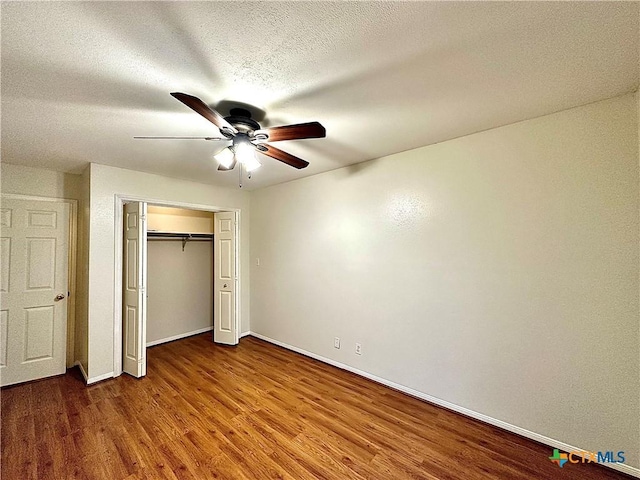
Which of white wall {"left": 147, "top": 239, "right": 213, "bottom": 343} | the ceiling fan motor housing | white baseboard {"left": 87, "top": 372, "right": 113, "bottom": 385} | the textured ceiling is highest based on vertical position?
the textured ceiling

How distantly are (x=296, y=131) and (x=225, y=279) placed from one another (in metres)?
3.17

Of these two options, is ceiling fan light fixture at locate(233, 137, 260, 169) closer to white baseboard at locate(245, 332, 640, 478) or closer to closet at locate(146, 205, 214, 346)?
white baseboard at locate(245, 332, 640, 478)

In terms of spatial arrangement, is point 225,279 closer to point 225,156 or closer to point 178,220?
point 178,220

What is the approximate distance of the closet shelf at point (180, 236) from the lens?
4.11 meters

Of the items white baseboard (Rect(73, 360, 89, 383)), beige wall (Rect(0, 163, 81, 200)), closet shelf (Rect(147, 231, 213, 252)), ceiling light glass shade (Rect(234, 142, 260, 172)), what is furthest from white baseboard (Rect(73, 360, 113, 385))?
ceiling light glass shade (Rect(234, 142, 260, 172))

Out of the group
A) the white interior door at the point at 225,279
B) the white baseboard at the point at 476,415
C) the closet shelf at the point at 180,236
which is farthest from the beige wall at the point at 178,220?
the white baseboard at the point at 476,415

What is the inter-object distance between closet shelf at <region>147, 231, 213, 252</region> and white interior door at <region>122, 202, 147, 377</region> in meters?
0.80

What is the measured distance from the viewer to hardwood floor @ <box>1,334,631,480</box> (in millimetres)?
1809

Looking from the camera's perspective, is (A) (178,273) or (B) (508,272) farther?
(A) (178,273)

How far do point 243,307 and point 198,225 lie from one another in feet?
5.53

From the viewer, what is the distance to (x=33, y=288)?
3129 millimetres

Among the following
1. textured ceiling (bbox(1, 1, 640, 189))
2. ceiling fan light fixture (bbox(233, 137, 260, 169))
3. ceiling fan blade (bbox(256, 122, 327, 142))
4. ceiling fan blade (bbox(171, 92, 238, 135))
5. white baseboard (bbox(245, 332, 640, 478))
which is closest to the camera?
textured ceiling (bbox(1, 1, 640, 189))

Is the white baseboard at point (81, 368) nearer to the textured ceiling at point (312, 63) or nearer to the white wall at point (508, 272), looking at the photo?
the textured ceiling at point (312, 63)

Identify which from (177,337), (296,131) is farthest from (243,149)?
(177,337)
